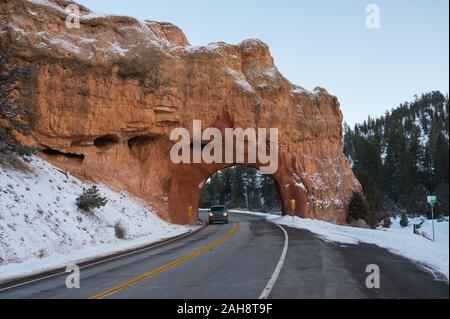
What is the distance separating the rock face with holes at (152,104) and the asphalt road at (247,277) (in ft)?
60.6

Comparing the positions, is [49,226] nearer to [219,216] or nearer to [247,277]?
[247,277]

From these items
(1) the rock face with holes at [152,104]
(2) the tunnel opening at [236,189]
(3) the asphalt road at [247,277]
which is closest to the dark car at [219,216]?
(1) the rock face with holes at [152,104]

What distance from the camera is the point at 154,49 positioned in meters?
34.2

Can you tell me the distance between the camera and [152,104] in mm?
33562

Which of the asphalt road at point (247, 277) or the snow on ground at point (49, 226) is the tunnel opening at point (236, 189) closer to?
the snow on ground at point (49, 226)

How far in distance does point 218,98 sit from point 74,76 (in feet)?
38.2

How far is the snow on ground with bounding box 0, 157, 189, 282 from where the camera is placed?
14.7 m

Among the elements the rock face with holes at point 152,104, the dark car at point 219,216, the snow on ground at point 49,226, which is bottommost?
the dark car at point 219,216

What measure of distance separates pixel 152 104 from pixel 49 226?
17344mm

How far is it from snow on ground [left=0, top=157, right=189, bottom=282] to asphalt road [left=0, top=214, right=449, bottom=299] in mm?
2816

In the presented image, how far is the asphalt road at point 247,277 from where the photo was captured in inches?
317

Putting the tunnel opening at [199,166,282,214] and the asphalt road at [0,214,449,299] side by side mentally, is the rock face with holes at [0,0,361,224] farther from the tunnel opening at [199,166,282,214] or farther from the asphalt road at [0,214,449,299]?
the tunnel opening at [199,166,282,214]

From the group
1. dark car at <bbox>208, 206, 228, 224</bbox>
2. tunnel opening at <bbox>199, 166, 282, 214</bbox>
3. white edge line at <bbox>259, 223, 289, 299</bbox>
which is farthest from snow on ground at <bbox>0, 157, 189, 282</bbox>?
tunnel opening at <bbox>199, 166, 282, 214</bbox>
